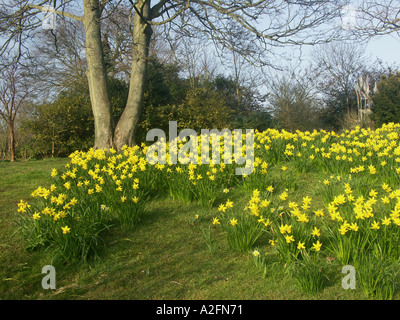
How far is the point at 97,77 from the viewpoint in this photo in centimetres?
788

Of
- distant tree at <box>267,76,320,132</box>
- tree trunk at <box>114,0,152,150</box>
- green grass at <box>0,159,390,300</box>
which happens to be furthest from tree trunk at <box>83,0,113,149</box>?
distant tree at <box>267,76,320,132</box>

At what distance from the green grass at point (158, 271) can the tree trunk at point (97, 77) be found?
4.37 m

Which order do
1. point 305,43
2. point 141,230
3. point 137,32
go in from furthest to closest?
point 137,32, point 305,43, point 141,230

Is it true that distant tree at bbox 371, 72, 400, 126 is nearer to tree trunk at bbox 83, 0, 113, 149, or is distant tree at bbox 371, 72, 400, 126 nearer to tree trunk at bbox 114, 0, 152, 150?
tree trunk at bbox 114, 0, 152, 150

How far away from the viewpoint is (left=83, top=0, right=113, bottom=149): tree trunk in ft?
25.4

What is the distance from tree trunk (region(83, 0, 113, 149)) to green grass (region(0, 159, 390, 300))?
4367 mm

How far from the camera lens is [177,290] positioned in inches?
103

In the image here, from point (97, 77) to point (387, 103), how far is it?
38.2ft

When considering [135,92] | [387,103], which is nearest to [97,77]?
[135,92]

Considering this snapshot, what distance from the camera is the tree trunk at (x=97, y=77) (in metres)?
7.74

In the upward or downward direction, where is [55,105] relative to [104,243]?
upward
